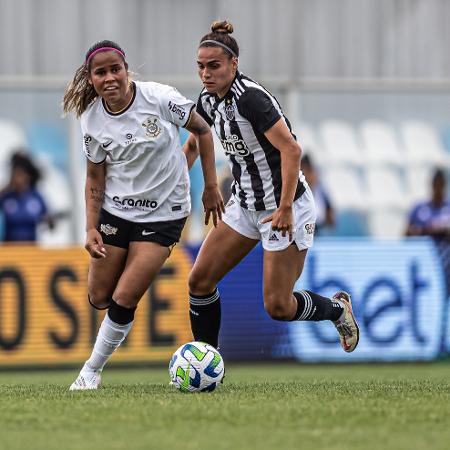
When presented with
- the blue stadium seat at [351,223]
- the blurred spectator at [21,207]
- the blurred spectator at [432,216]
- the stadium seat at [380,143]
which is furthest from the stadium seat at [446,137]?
the blurred spectator at [21,207]

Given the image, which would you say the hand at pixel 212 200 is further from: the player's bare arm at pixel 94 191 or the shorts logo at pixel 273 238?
the player's bare arm at pixel 94 191

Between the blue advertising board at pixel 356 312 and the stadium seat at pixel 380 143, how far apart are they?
4485 millimetres

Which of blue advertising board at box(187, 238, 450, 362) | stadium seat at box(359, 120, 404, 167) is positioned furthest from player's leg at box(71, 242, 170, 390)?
stadium seat at box(359, 120, 404, 167)

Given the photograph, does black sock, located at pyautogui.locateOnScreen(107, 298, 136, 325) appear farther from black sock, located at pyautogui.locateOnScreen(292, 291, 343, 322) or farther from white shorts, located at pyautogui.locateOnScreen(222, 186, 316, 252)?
black sock, located at pyautogui.locateOnScreen(292, 291, 343, 322)

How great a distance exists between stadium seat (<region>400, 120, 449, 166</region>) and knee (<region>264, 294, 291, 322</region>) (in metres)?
9.80

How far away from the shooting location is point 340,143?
17344mm

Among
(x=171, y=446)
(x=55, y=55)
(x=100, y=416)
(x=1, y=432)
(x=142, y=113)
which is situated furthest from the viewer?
(x=55, y=55)

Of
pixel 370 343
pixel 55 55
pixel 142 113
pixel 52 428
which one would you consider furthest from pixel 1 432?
pixel 55 55

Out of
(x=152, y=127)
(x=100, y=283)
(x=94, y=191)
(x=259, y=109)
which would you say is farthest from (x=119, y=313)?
(x=259, y=109)

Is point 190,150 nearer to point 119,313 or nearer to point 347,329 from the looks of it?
point 119,313

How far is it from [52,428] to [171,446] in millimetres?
800

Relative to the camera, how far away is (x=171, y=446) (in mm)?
5270

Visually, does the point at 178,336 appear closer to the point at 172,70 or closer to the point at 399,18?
the point at 172,70

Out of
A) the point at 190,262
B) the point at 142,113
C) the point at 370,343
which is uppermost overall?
the point at 142,113
